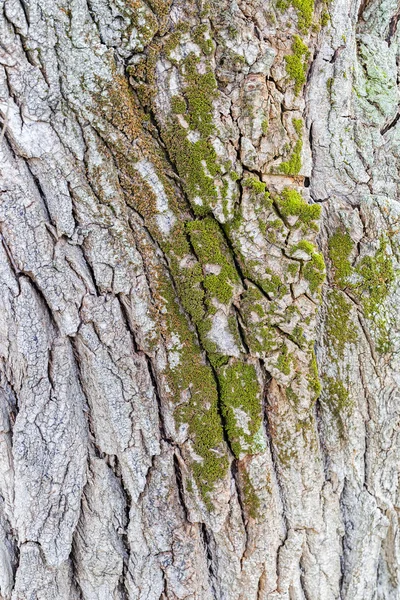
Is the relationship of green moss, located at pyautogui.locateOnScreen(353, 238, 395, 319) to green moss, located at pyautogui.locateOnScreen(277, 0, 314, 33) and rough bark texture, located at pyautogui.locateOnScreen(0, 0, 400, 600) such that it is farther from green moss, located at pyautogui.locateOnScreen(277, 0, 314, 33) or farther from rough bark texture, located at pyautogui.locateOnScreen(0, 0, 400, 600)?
green moss, located at pyautogui.locateOnScreen(277, 0, 314, 33)

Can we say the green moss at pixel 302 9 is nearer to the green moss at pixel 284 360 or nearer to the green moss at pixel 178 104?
the green moss at pixel 178 104

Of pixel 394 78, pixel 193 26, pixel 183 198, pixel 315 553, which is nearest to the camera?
pixel 193 26

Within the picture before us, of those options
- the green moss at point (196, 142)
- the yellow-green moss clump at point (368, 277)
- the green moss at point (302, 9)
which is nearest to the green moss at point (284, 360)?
the yellow-green moss clump at point (368, 277)

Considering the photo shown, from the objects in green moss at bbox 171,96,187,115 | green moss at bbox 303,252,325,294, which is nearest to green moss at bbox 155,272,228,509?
green moss at bbox 303,252,325,294

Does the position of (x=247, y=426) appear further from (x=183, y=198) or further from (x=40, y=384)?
(x=183, y=198)

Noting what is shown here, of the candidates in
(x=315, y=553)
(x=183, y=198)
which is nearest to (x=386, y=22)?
(x=183, y=198)

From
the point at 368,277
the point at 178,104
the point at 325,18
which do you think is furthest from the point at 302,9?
the point at 368,277

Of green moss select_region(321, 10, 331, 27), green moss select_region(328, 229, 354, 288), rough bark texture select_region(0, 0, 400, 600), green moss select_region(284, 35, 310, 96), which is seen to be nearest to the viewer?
rough bark texture select_region(0, 0, 400, 600)

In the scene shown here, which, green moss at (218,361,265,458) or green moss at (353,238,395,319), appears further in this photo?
green moss at (353,238,395,319)
